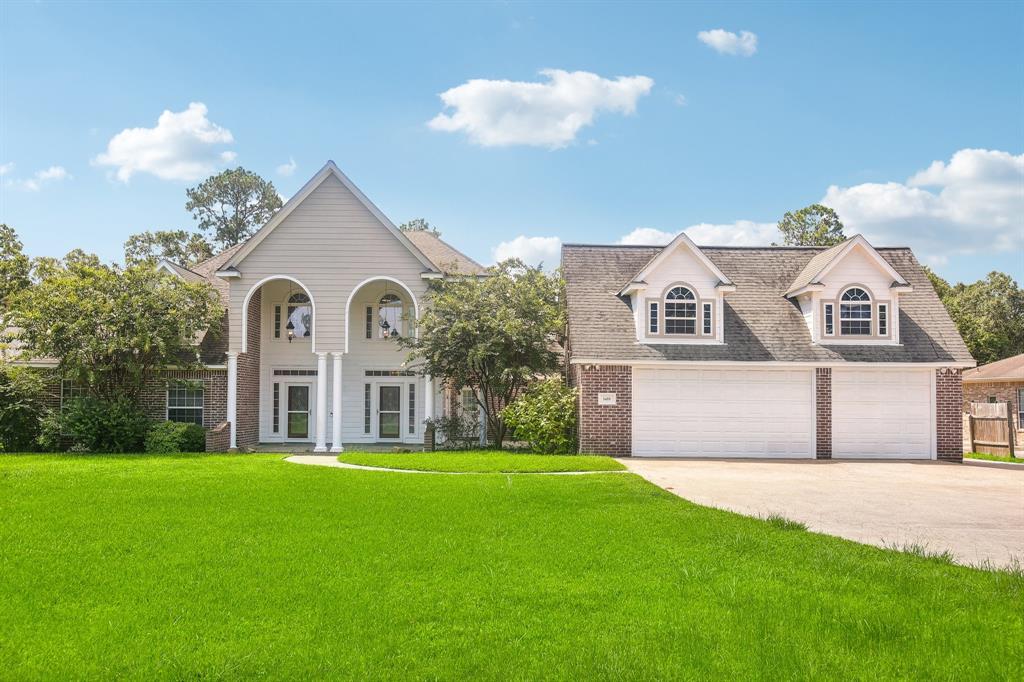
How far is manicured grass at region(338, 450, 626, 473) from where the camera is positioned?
52.1 ft

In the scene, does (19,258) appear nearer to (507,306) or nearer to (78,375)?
(78,375)

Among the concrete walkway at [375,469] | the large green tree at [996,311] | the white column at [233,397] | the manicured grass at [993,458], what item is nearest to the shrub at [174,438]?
the white column at [233,397]

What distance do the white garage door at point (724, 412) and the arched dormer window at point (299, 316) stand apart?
1081cm

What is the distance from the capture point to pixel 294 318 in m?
23.9

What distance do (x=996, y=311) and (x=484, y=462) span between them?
135 ft

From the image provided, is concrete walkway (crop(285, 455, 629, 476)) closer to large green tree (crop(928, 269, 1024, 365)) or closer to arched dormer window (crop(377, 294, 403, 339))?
arched dormer window (crop(377, 294, 403, 339))

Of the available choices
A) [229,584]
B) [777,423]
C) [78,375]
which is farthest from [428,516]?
[78,375]

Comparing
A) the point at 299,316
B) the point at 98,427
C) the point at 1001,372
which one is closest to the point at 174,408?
the point at 98,427

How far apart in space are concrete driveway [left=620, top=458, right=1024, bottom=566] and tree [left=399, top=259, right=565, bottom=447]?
3923 mm

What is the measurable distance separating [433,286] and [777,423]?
10.5 m

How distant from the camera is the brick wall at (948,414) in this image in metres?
20.1

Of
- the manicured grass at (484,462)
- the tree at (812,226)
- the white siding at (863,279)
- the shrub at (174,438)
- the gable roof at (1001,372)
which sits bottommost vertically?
the manicured grass at (484,462)

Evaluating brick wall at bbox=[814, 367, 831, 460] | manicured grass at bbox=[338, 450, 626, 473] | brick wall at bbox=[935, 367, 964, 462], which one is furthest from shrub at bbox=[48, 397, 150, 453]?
brick wall at bbox=[935, 367, 964, 462]

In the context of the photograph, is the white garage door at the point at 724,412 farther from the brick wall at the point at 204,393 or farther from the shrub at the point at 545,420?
the brick wall at the point at 204,393
